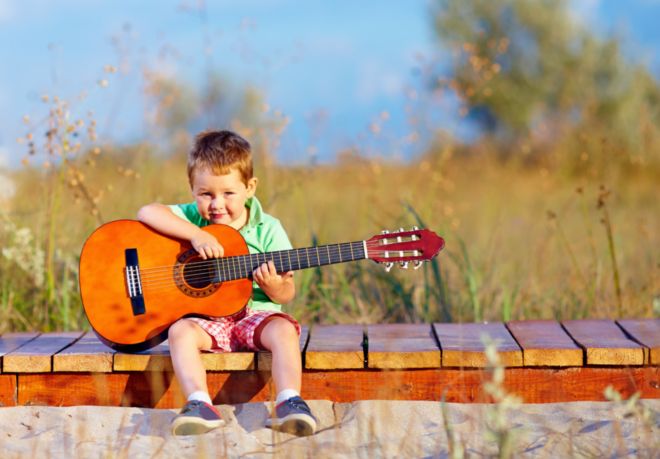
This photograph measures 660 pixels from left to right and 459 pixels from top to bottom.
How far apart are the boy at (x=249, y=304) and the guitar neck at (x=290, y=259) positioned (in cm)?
4

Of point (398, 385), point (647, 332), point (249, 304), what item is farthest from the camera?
point (647, 332)

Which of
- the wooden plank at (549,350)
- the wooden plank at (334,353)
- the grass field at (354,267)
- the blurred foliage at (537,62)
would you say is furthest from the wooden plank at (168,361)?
the blurred foliage at (537,62)

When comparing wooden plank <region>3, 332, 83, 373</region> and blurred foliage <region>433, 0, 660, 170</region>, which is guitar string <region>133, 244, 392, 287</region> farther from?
blurred foliage <region>433, 0, 660, 170</region>

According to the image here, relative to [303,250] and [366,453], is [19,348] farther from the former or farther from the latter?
[366,453]

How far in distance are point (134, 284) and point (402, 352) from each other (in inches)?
42.3

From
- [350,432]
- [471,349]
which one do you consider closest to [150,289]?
[350,432]

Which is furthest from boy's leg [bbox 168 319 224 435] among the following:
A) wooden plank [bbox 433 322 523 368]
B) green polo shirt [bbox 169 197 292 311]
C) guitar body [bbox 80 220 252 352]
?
wooden plank [bbox 433 322 523 368]

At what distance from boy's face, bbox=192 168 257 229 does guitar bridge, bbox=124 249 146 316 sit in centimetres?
34

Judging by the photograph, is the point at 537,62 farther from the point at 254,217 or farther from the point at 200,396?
the point at 200,396

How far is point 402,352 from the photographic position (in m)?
3.60

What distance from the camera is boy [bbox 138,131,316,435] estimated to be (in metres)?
3.28

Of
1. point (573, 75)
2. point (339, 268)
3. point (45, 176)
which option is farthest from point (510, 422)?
point (573, 75)

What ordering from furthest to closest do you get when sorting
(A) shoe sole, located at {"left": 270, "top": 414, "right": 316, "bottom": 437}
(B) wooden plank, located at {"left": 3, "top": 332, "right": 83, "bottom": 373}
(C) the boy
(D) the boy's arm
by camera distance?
(B) wooden plank, located at {"left": 3, "top": 332, "right": 83, "bottom": 373} < (D) the boy's arm < (C) the boy < (A) shoe sole, located at {"left": 270, "top": 414, "right": 316, "bottom": 437}

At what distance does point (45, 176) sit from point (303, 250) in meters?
2.22
